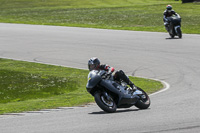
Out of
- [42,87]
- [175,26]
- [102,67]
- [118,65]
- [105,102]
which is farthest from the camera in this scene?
[175,26]

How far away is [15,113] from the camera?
1157 centimetres

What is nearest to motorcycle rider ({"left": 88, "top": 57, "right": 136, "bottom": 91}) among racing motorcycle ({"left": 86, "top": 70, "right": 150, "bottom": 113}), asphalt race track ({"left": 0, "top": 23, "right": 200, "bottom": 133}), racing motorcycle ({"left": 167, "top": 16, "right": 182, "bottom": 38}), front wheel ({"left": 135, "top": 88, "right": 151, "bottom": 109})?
racing motorcycle ({"left": 86, "top": 70, "right": 150, "bottom": 113})

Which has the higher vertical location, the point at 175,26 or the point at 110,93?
the point at 110,93

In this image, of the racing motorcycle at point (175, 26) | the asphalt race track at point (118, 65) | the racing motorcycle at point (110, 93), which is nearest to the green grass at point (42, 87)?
the asphalt race track at point (118, 65)

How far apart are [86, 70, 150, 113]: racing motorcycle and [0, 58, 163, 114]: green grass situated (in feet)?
6.07

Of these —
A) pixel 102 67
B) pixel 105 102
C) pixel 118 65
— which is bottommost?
pixel 118 65

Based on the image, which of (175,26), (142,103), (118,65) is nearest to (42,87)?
(118,65)

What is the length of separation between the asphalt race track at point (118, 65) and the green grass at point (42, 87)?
97cm

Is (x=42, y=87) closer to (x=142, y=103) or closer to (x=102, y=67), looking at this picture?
(x=102, y=67)

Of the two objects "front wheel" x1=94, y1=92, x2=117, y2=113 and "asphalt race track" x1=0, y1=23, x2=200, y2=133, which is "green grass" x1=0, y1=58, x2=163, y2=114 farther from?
"front wheel" x1=94, y1=92, x2=117, y2=113

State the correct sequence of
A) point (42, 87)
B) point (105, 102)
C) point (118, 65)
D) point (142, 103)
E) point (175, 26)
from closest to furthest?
point (105, 102) < point (142, 103) < point (42, 87) < point (118, 65) < point (175, 26)

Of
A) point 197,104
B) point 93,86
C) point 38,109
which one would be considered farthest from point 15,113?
point 197,104

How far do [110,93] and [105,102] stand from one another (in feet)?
1.29

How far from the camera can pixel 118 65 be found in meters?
21.5
